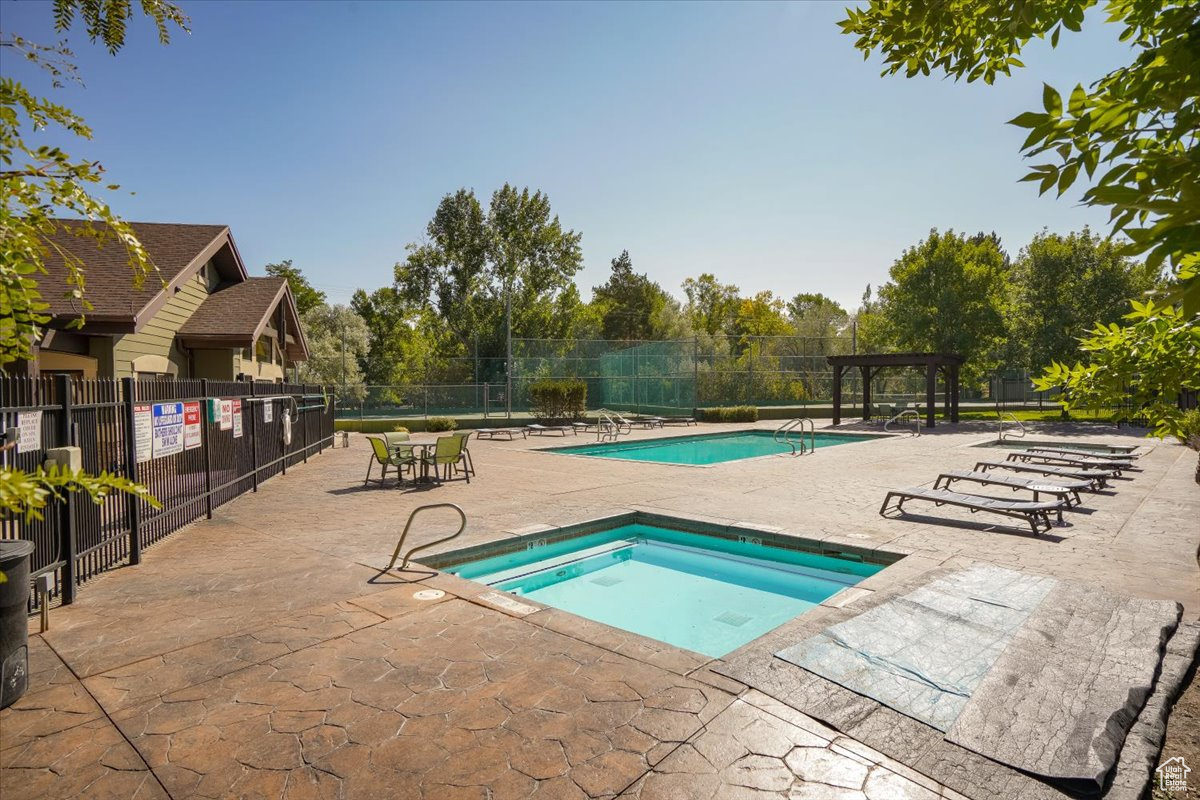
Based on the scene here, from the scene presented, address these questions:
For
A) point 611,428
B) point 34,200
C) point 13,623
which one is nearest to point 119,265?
point 13,623

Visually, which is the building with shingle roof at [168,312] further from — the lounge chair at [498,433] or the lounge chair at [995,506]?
the lounge chair at [995,506]

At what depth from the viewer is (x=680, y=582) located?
690 centimetres

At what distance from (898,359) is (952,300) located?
24.5 ft

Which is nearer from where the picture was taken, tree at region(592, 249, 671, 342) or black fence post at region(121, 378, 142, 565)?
black fence post at region(121, 378, 142, 565)

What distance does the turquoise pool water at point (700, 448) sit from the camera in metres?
17.1

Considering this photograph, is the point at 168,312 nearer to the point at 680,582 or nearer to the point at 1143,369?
the point at 680,582

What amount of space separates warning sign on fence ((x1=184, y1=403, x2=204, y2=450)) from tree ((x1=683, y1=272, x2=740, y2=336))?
55028mm

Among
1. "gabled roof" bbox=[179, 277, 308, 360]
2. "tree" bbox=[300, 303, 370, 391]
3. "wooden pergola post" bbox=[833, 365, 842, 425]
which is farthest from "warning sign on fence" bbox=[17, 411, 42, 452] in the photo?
"tree" bbox=[300, 303, 370, 391]

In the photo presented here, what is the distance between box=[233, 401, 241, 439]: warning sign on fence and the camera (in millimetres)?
9375

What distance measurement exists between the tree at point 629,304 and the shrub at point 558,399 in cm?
3036

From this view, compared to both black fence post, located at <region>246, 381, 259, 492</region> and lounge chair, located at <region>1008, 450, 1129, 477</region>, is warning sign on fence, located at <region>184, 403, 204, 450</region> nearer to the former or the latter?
black fence post, located at <region>246, 381, 259, 492</region>

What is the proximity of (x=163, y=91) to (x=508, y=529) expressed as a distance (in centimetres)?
747

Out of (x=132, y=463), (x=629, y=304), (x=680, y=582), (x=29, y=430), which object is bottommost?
(x=680, y=582)

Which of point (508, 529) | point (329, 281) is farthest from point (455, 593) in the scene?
point (329, 281)
